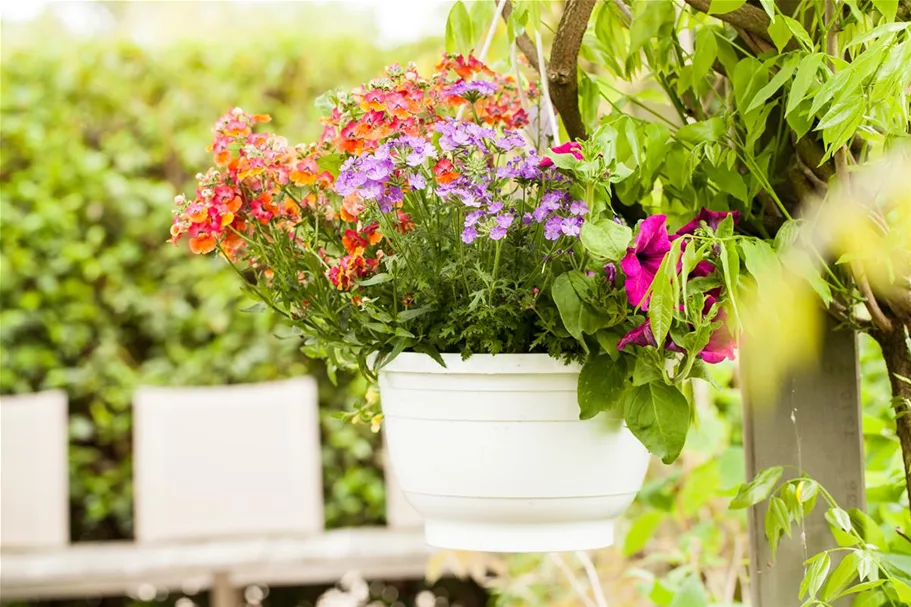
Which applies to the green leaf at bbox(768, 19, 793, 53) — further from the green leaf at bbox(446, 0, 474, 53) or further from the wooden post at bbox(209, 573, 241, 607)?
the wooden post at bbox(209, 573, 241, 607)

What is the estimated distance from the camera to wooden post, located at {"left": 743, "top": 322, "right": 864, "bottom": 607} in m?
0.81

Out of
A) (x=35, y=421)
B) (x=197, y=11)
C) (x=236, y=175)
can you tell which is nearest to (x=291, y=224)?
(x=236, y=175)

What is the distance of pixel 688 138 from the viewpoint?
704mm

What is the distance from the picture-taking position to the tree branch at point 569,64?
70 cm

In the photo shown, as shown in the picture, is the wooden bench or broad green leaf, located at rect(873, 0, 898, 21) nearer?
broad green leaf, located at rect(873, 0, 898, 21)

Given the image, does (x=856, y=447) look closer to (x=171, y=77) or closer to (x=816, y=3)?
(x=816, y=3)

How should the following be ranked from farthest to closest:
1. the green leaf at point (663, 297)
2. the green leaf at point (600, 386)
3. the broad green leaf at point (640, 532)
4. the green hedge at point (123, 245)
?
the green hedge at point (123, 245) → the broad green leaf at point (640, 532) → the green leaf at point (600, 386) → the green leaf at point (663, 297)

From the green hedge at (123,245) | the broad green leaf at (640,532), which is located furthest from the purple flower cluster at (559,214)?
the green hedge at (123,245)

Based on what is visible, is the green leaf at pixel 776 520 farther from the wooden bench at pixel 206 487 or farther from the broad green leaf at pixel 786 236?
the wooden bench at pixel 206 487

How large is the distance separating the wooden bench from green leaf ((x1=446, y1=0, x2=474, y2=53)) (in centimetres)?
208

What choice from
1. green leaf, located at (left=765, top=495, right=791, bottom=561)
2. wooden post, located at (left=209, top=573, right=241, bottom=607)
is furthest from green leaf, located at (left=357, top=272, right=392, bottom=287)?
wooden post, located at (left=209, top=573, right=241, bottom=607)

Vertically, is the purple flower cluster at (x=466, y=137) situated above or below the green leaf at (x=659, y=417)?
above

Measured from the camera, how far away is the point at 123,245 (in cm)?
301

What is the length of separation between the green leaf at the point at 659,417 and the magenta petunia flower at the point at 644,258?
0.07 meters
